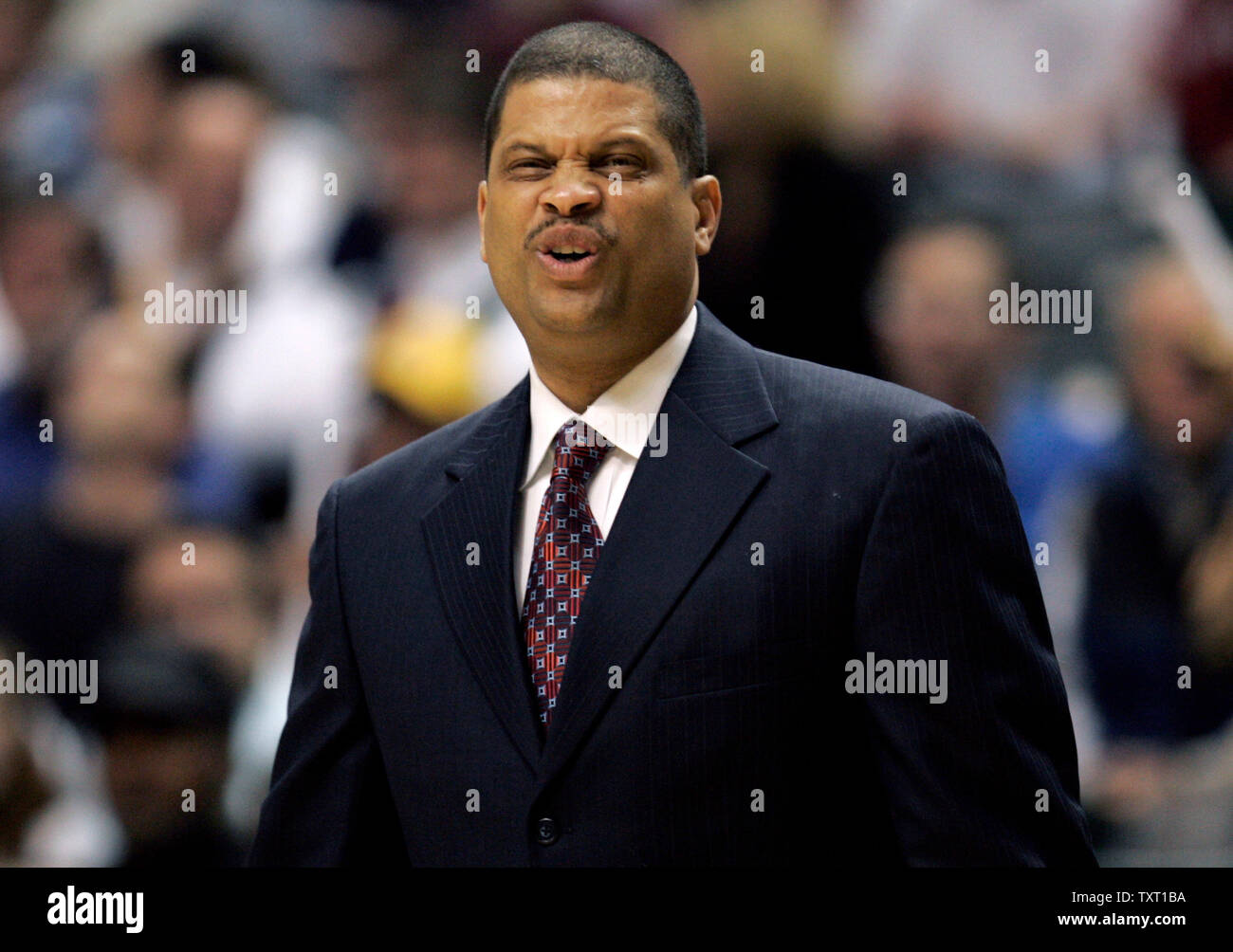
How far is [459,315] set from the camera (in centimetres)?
280

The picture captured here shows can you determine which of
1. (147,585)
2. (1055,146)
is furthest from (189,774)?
(1055,146)

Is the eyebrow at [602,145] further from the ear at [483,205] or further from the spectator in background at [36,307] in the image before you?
the spectator in background at [36,307]

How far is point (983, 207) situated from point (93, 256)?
155cm

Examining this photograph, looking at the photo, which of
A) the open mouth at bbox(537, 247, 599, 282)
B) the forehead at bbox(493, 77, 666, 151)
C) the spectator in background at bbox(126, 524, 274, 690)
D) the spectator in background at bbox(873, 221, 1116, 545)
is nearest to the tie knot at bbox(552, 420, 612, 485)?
the open mouth at bbox(537, 247, 599, 282)

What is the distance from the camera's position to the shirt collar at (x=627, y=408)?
1.45 m

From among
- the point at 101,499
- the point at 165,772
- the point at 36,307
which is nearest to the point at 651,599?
the point at 165,772

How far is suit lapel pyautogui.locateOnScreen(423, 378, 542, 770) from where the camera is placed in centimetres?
137

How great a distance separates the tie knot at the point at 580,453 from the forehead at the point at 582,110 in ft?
0.80

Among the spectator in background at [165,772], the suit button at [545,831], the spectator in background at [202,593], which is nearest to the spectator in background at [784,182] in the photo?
the spectator in background at [202,593]

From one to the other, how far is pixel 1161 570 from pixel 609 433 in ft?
4.90

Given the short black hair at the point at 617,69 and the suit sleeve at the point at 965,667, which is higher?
the short black hair at the point at 617,69

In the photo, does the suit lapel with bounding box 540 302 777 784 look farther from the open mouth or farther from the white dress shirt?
the open mouth
